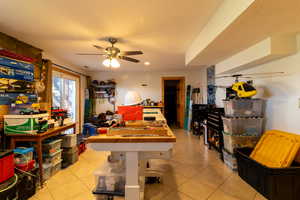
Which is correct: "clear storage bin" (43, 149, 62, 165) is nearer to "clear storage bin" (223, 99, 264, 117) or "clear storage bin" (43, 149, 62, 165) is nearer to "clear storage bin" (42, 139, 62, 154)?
"clear storage bin" (42, 139, 62, 154)

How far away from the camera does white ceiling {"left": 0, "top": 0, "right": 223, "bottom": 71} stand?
1.54 metres

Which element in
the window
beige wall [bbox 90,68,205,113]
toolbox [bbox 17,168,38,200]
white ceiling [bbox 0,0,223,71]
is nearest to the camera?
white ceiling [bbox 0,0,223,71]

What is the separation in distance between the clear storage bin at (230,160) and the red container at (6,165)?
3178 mm

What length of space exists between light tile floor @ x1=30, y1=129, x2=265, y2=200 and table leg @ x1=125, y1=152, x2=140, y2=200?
1.48 feet

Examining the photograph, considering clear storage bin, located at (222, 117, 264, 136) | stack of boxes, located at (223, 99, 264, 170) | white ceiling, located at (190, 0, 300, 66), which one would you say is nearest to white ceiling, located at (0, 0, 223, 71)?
white ceiling, located at (190, 0, 300, 66)

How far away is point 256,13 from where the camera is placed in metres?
1.27

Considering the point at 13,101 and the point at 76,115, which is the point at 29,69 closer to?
the point at 13,101

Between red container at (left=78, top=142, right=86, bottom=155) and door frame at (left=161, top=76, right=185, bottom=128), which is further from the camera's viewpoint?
door frame at (left=161, top=76, right=185, bottom=128)

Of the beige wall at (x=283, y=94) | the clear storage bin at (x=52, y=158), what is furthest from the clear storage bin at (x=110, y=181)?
the beige wall at (x=283, y=94)

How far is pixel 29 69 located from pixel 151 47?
7.44 ft

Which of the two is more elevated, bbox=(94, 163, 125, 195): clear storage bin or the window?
the window

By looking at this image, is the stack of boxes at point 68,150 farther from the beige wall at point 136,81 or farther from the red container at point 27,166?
the beige wall at point 136,81

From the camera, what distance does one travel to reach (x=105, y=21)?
186cm

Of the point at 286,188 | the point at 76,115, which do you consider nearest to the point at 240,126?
the point at 286,188
